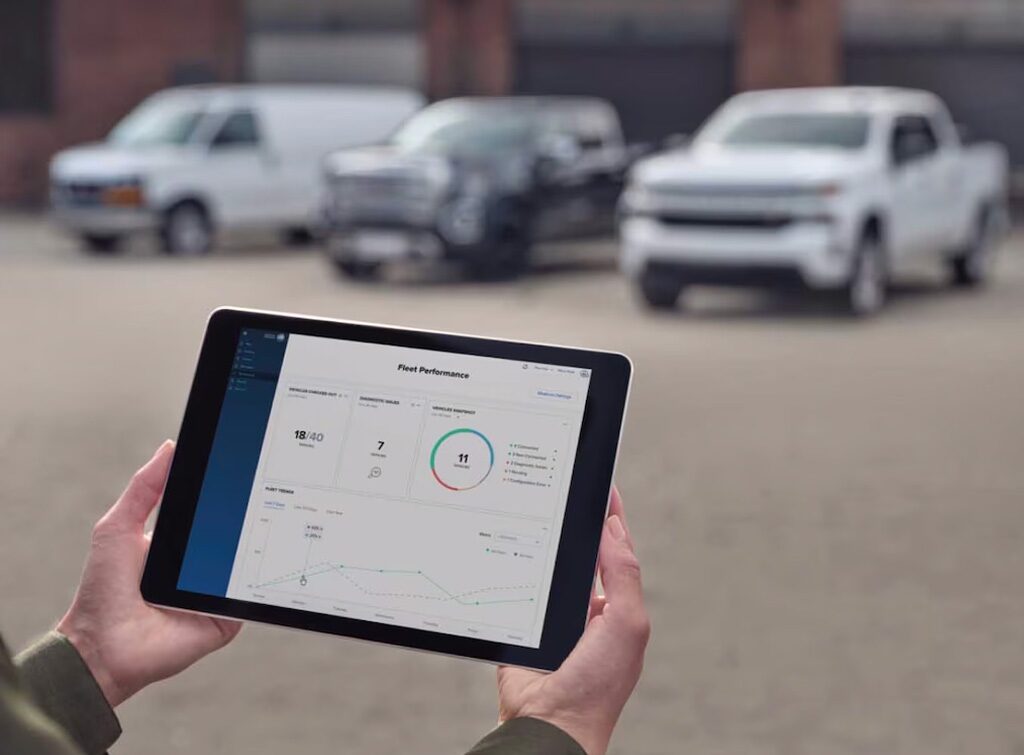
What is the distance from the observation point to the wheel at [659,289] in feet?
49.5

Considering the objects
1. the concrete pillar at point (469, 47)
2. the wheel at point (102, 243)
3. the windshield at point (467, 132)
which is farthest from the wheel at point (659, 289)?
the concrete pillar at point (469, 47)

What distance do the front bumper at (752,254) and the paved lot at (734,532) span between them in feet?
1.29

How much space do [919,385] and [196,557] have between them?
943 cm

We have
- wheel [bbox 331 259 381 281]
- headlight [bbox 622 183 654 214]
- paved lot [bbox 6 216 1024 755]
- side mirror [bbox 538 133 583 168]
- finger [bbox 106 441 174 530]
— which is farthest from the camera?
side mirror [bbox 538 133 583 168]

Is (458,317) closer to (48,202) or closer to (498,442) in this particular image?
(498,442)

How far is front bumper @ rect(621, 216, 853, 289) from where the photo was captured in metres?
14.1

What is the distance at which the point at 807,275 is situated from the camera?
1414 centimetres

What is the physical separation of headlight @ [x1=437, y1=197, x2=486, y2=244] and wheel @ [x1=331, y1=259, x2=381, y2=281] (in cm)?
116

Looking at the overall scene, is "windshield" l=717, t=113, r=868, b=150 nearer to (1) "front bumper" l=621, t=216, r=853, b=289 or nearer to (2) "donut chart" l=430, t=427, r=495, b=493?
(1) "front bumper" l=621, t=216, r=853, b=289

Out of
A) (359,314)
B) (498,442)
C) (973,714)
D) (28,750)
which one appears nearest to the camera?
(28,750)

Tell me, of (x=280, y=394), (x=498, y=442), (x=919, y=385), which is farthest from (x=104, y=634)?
(x=919, y=385)

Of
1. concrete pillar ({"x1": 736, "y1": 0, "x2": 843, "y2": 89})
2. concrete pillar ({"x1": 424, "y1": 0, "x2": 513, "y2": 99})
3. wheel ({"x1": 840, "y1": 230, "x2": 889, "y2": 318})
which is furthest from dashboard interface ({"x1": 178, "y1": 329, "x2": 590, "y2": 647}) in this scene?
concrete pillar ({"x1": 424, "y1": 0, "x2": 513, "y2": 99})

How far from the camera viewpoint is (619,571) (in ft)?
7.00

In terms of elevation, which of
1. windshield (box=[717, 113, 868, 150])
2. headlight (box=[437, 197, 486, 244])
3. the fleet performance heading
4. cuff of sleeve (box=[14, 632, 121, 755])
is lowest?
headlight (box=[437, 197, 486, 244])
